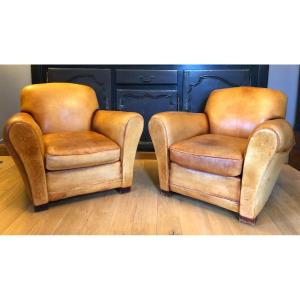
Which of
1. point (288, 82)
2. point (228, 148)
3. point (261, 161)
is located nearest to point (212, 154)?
point (228, 148)

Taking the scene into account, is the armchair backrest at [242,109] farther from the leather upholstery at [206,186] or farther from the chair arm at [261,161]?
the leather upholstery at [206,186]

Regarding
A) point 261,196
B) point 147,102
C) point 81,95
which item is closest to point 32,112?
point 81,95

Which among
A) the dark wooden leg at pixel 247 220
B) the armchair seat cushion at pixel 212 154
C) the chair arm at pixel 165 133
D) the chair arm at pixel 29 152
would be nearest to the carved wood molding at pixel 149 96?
the chair arm at pixel 165 133

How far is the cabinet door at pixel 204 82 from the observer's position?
245 cm

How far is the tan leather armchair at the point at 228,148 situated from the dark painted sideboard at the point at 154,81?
531 mm

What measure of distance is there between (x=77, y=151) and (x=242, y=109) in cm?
102

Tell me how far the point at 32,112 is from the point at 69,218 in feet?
2.44

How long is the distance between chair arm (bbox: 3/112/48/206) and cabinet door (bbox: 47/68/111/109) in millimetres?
1117

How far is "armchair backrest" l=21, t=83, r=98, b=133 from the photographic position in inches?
72.2

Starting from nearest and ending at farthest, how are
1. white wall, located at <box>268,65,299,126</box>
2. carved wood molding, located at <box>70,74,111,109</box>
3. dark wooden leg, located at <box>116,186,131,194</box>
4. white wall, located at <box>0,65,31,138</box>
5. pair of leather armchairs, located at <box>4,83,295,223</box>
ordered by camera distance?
pair of leather armchairs, located at <box>4,83,295,223</box>
dark wooden leg, located at <box>116,186,131,194</box>
white wall, located at <box>0,65,31,138</box>
white wall, located at <box>268,65,299,126</box>
carved wood molding, located at <box>70,74,111,109</box>

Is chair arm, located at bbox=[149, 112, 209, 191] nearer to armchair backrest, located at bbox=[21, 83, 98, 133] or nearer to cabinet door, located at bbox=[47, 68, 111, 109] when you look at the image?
armchair backrest, located at bbox=[21, 83, 98, 133]

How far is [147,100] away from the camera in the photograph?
255 centimetres

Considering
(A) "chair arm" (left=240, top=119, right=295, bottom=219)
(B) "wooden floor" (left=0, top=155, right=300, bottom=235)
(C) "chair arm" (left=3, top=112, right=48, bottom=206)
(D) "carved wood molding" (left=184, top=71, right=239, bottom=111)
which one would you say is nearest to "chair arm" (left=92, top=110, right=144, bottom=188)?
(B) "wooden floor" (left=0, top=155, right=300, bottom=235)

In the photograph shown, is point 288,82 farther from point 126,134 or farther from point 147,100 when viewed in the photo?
point 126,134
